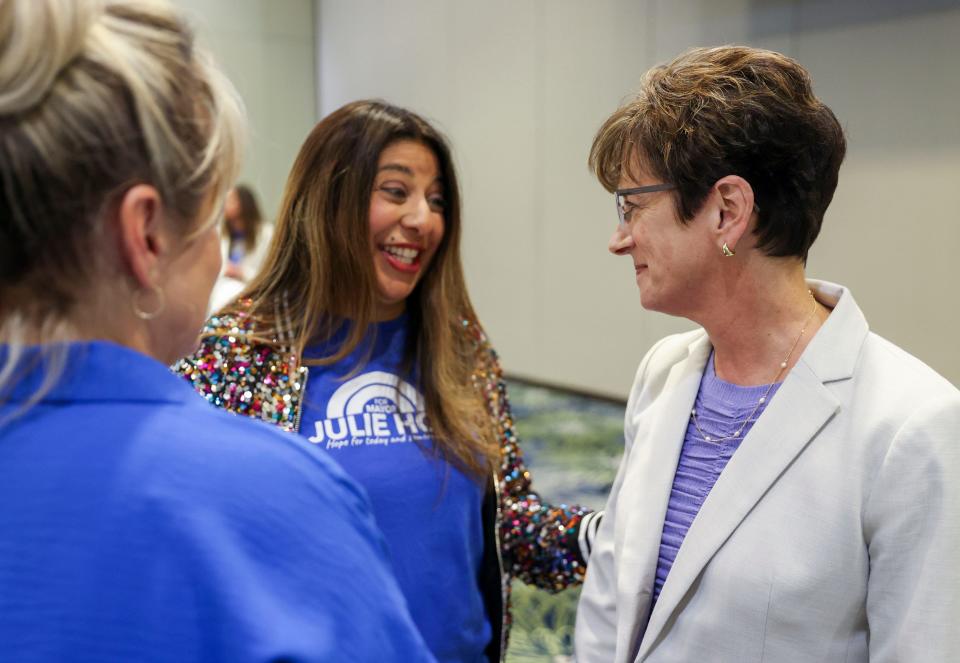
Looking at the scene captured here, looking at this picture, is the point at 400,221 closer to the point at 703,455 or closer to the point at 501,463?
the point at 501,463

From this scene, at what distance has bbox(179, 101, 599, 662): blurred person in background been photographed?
175cm

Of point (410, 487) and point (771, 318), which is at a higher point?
point (771, 318)

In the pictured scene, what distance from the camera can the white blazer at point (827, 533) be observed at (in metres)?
1.21

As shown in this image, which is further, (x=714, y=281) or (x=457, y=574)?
(x=457, y=574)

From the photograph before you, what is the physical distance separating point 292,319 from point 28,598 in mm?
1263

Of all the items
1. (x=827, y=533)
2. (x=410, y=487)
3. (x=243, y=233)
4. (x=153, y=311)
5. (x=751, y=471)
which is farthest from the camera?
(x=243, y=233)

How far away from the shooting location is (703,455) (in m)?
1.54

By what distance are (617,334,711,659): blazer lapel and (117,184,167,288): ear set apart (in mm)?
1023

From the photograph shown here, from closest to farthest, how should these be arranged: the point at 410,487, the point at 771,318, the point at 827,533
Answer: the point at 827,533 → the point at 771,318 → the point at 410,487

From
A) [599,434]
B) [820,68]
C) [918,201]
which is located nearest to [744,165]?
[918,201]

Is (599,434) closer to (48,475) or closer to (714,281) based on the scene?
(714,281)

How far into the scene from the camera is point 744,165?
1.43 m

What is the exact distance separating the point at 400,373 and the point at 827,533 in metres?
0.93

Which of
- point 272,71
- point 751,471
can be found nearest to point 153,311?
point 751,471
